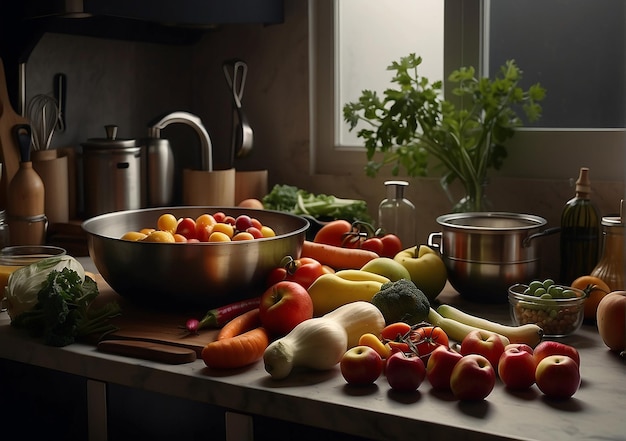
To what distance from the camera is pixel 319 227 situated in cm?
209

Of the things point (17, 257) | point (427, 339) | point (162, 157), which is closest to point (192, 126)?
point (162, 157)

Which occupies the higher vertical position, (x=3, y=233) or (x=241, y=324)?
(x=3, y=233)

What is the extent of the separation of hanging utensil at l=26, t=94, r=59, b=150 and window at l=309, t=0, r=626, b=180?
30.7 inches

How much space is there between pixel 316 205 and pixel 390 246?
0.30 meters

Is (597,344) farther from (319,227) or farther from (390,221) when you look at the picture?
(319,227)

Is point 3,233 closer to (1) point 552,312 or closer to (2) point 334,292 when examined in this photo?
(2) point 334,292

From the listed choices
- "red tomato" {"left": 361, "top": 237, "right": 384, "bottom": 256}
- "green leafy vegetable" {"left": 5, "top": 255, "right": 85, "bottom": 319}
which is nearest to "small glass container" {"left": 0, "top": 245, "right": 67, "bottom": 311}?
"green leafy vegetable" {"left": 5, "top": 255, "right": 85, "bottom": 319}

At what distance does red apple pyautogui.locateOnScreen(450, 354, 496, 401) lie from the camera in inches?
46.1

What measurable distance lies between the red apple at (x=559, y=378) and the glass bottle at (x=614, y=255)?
1.54ft

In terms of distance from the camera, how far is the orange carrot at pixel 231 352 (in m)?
1.32

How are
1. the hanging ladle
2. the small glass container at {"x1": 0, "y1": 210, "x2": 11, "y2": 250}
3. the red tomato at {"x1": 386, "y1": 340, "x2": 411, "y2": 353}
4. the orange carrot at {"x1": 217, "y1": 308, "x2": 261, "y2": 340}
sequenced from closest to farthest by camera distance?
the red tomato at {"x1": 386, "y1": 340, "x2": 411, "y2": 353}
the orange carrot at {"x1": 217, "y1": 308, "x2": 261, "y2": 340}
the small glass container at {"x1": 0, "y1": 210, "x2": 11, "y2": 250}
the hanging ladle

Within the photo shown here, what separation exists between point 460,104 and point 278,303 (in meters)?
0.93

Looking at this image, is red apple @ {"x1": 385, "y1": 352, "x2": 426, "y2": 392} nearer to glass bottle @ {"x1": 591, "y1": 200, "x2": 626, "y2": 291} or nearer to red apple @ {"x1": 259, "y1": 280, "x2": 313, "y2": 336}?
red apple @ {"x1": 259, "y1": 280, "x2": 313, "y2": 336}

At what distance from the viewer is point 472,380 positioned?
1.17m
